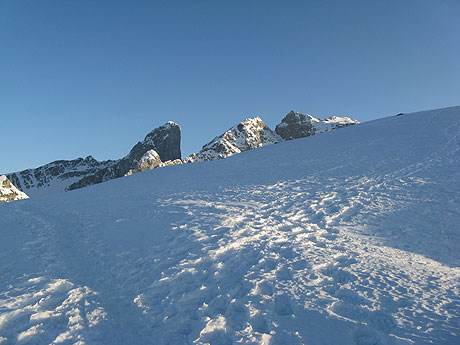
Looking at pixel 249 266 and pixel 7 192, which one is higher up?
pixel 7 192

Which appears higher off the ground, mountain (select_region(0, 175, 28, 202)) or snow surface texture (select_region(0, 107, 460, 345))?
mountain (select_region(0, 175, 28, 202))

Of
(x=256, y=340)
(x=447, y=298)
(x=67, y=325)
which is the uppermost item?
(x=67, y=325)

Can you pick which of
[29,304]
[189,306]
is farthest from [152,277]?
[29,304]

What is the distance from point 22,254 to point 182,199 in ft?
21.5

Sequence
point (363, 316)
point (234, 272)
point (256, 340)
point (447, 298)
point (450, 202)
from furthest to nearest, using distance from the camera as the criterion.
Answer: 1. point (450, 202)
2. point (234, 272)
3. point (447, 298)
4. point (363, 316)
5. point (256, 340)

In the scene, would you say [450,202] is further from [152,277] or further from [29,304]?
[29,304]

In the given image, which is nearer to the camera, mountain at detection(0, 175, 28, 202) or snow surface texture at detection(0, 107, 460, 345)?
snow surface texture at detection(0, 107, 460, 345)

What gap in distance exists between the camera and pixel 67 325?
4.82m

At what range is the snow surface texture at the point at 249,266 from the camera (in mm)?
4629

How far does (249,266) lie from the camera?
645 centimetres

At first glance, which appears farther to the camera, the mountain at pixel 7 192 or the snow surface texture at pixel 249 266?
the mountain at pixel 7 192

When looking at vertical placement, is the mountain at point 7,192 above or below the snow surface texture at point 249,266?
above

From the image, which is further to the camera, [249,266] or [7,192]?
[7,192]

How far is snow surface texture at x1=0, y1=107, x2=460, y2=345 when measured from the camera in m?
4.63
